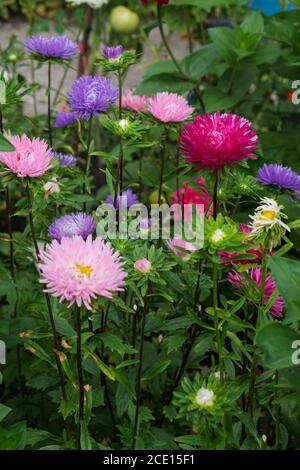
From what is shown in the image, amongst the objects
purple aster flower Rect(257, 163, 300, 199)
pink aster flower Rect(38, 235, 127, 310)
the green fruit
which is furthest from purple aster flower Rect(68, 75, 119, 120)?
the green fruit

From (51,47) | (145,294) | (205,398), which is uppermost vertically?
(51,47)

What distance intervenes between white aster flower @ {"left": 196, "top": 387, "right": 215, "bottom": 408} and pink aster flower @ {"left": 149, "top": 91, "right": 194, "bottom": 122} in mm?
437

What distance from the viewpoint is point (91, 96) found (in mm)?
1123

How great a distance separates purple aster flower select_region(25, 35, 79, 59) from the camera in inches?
47.7

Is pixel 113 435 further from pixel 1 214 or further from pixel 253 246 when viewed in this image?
pixel 1 214

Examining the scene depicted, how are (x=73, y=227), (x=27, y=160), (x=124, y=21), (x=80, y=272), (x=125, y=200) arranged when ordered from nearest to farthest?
1. (x=80, y=272)
2. (x=27, y=160)
3. (x=73, y=227)
4. (x=125, y=200)
5. (x=124, y=21)

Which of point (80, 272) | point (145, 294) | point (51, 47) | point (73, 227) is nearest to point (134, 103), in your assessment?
point (51, 47)

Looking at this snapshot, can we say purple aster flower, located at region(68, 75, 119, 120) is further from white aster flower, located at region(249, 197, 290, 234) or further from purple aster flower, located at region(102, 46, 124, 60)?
white aster flower, located at region(249, 197, 290, 234)

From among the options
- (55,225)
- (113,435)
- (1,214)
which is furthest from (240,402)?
(1,214)

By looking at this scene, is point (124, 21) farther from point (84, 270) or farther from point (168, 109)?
point (84, 270)

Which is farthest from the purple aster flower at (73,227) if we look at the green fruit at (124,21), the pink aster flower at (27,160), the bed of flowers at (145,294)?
the green fruit at (124,21)

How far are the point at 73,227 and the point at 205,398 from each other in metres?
0.31

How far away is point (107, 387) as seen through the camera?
1152mm
